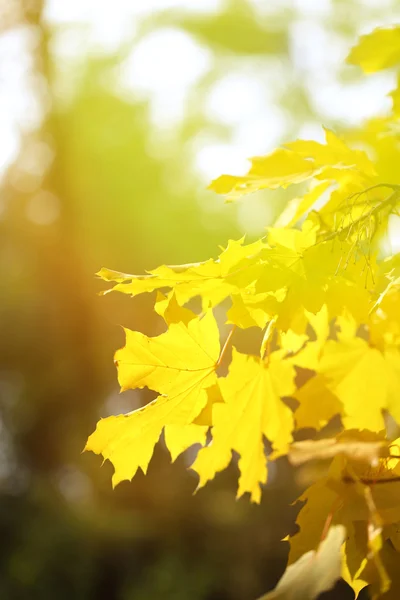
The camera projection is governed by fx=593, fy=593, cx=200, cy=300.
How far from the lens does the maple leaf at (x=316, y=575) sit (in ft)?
1.59

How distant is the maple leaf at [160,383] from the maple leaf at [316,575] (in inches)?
A: 8.4

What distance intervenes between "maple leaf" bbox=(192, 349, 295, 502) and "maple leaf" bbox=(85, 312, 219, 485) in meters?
0.05

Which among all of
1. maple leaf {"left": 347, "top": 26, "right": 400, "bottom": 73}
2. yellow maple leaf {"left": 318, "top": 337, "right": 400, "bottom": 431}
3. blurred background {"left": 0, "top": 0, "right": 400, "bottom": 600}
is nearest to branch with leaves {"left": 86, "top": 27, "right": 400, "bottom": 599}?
yellow maple leaf {"left": 318, "top": 337, "right": 400, "bottom": 431}

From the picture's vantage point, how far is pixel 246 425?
669 mm

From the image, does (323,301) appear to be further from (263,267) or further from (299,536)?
(299,536)

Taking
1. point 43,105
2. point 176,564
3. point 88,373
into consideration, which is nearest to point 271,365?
point 176,564

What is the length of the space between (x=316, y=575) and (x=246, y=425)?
0.63 ft

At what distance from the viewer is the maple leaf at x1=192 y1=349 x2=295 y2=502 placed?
0.64 metres

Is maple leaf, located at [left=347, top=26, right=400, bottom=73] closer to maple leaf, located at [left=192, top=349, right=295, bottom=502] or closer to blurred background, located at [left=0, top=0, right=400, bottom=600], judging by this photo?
maple leaf, located at [left=192, top=349, right=295, bottom=502]

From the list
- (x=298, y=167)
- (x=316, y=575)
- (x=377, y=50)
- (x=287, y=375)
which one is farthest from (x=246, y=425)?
(x=377, y=50)

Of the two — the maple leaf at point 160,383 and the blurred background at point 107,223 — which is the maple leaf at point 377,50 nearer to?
the maple leaf at point 160,383

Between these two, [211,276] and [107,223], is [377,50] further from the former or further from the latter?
[107,223]

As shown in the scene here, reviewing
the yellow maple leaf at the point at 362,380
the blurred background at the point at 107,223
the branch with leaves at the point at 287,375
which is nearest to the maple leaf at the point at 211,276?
the branch with leaves at the point at 287,375

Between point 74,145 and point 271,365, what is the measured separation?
8.14 meters
